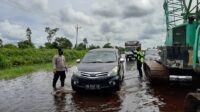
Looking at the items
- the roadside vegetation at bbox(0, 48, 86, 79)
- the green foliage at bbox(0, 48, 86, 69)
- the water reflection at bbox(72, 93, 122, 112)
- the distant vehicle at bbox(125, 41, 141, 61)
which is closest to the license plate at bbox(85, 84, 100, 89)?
the water reflection at bbox(72, 93, 122, 112)

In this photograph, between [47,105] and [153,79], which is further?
[153,79]

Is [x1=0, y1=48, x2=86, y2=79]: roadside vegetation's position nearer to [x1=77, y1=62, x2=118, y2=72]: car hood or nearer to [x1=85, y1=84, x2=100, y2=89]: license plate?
[x1=77, y1=62, x2=118, y2=72]: car hood

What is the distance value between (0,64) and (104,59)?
19023mm

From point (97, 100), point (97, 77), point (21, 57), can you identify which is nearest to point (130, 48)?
point (21, 57)

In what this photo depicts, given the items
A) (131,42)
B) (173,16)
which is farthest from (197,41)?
(131,42)

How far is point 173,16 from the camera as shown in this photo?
Result: 2067 centimetres

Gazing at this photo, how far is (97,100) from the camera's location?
11.0 metres

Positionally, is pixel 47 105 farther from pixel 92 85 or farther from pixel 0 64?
pixel 0 64

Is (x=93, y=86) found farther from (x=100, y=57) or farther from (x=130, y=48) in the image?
(x=130, y=48)

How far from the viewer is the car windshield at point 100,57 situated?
43.2ft

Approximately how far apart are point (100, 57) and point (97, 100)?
286cm

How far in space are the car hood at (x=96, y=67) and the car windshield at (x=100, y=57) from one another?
0.56 meters

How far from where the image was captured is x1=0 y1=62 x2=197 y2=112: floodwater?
9586mm

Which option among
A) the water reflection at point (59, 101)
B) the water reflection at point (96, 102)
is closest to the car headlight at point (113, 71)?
the water reflection at point (96, 102)
